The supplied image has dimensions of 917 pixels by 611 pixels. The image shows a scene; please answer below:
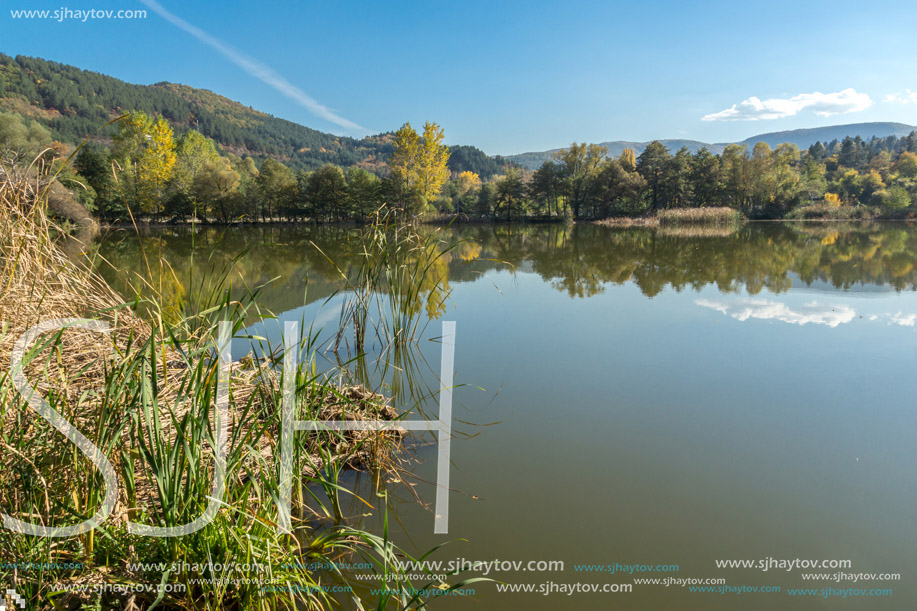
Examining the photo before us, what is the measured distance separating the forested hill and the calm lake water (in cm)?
4543

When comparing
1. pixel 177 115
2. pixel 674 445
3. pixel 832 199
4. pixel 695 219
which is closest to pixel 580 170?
pixel 695 219

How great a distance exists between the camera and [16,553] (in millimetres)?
1241

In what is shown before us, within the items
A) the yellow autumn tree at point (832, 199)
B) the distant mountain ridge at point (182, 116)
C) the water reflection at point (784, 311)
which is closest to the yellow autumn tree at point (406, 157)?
the distant mountain ridge at point (182, 116)

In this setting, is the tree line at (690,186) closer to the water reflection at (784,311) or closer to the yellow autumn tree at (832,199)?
the yellow autumn tree at (832,199)

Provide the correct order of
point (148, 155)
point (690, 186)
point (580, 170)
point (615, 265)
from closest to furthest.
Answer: point (615, 265) → point (148, 155) → point (690, 186) → point (580, 170)

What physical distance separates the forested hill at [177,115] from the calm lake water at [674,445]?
149 ft

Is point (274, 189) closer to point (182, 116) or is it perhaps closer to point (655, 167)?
point (655, 167)

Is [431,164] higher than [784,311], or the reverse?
[431,164]

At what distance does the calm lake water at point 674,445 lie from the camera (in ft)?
5.86

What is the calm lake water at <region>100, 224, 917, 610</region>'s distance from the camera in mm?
1785

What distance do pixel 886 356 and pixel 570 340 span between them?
8.46ft

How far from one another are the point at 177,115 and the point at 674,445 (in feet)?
377

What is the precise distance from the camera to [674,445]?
257cm

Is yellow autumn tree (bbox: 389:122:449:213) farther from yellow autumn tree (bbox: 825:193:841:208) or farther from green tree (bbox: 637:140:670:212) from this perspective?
yellow autumn tree (bbox: 825:193:841:208)
